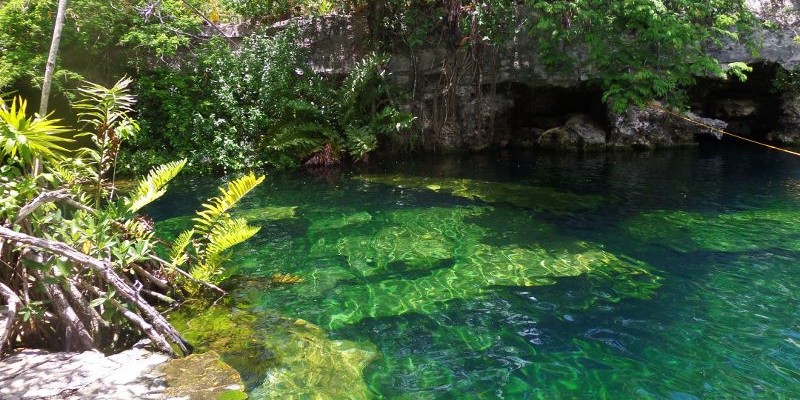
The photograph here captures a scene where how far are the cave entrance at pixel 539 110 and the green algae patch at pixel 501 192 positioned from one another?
5.15 m

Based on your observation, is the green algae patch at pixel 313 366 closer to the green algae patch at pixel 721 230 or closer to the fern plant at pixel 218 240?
the fern plant at pixel 218 240

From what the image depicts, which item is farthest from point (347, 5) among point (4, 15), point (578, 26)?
point (4, 15)

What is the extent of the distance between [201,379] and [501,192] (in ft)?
23.7

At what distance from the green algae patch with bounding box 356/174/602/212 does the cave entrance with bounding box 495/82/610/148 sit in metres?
5.15

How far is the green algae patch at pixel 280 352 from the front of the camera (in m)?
3.76

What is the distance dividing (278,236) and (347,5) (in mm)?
8414

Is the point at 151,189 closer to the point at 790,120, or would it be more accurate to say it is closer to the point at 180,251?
the point at 180,251

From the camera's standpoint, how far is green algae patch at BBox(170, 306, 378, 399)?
12.3 ft

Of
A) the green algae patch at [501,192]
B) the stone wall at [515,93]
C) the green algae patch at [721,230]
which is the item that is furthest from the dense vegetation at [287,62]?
the green algae patch at [721,230]

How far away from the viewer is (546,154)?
14320 mm

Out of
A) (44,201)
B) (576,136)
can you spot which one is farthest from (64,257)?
(576,136)

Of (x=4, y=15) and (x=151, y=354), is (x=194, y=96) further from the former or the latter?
(x=151, y=354)

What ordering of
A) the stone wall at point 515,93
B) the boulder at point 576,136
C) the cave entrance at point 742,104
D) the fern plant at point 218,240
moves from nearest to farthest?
1. the fern plant at point 218,240
2. the stone wall at point 515,93
3. the boulder at point 576,136
4. the cave entrance at point 742,104

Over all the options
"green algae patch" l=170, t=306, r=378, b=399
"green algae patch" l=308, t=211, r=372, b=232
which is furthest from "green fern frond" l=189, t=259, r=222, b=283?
"green algae patch" l=308, t=211, r=372, b=232
